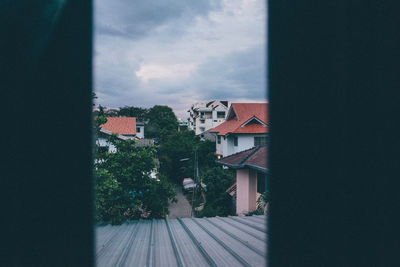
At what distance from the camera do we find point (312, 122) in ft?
2.44

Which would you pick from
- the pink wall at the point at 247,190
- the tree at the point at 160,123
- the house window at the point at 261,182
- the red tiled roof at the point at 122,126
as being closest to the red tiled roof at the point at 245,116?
the pink wall at the point at 247,190

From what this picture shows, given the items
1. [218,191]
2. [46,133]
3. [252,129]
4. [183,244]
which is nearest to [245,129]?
[252,129]

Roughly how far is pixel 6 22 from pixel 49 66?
0.17m

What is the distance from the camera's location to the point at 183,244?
256 cm

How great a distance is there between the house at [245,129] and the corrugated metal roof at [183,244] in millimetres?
10663

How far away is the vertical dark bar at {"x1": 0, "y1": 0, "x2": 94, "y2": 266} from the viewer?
67 cm

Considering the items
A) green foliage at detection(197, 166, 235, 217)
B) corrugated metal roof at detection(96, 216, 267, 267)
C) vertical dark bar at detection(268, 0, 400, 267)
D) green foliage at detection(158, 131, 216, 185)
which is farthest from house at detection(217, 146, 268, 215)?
green foliage at detection(158, 131, 216, 185)

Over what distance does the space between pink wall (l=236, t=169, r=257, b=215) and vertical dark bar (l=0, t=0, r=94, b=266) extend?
8428 millimetres

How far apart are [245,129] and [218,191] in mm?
4586

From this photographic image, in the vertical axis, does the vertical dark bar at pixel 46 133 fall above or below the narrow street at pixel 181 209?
above

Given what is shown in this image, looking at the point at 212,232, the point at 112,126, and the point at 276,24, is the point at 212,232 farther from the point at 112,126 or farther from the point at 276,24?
the point at 112,126

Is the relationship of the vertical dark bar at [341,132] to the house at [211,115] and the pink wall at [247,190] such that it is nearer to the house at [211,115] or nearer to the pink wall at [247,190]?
the pink wall at [247,190]

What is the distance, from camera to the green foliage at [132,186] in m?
4.60

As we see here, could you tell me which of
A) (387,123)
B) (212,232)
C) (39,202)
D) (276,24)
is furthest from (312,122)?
(212,232)
